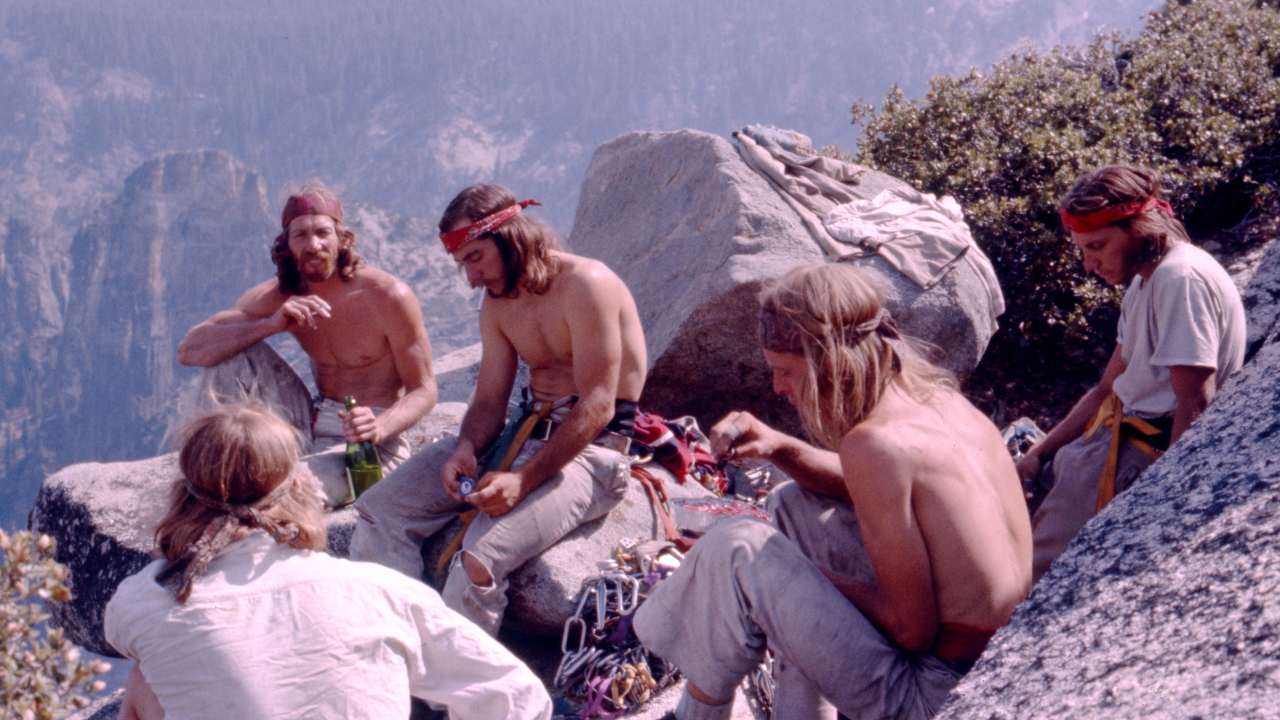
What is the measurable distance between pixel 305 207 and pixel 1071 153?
6204 mm

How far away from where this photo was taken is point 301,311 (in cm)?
565

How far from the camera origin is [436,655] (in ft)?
9.52

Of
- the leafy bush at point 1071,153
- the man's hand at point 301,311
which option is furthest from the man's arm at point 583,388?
the leafy bush at point 1071,153

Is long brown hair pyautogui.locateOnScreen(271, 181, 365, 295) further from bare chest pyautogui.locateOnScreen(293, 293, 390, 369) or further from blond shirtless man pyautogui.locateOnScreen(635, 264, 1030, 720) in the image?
blond shirtless man pyautogui.locateOnScreen(635, 264, 1030, 720)

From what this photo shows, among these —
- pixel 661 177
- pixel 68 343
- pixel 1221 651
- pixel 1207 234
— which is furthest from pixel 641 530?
pixel 68 343

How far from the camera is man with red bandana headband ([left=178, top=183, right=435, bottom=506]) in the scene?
19.5 feet

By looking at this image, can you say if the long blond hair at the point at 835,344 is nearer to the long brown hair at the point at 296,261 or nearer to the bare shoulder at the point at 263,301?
the long brown hair at the point at 296,261

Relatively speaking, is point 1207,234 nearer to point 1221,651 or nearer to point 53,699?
point 1221,651

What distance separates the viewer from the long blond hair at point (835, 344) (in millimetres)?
3264

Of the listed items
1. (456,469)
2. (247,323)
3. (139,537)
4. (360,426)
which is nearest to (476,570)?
(456,469)

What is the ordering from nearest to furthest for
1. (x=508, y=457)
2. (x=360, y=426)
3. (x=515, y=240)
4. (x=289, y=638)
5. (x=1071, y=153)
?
1. (x=289, y=638)
2. (x=508, y=457)
3. (x=515, y=240)
4. (x=360, y=426)
5. (x=1071, y=153)

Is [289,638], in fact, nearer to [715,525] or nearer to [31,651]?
[31,651]

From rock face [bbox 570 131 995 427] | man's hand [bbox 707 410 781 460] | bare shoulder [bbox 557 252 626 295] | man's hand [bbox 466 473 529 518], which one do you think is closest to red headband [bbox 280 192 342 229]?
bare shoulder [bbox 557 252 626 295]

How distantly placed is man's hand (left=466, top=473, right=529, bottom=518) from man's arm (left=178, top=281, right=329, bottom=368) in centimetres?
161
